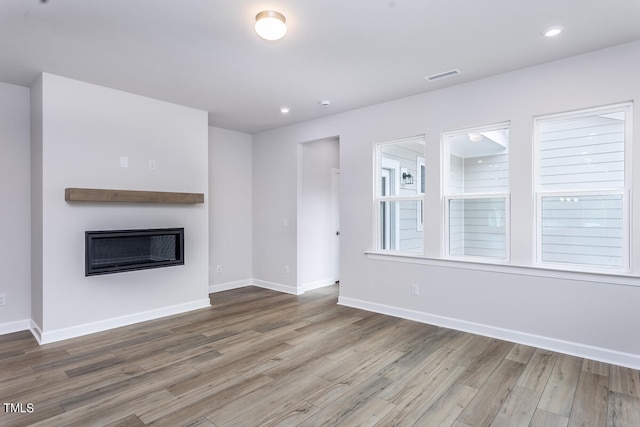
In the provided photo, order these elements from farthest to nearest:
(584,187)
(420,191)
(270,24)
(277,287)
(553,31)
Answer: (277,287)
(420,191)
(584,187)
(553,31)
(270,24)

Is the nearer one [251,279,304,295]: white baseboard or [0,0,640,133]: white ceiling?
[0,0,640,133]: white ceiling

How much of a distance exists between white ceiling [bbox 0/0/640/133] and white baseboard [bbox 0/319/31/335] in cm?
254

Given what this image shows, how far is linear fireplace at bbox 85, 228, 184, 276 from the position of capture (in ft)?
12.1

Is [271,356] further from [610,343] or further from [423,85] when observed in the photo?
[423,85]

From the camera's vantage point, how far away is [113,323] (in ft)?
12.7

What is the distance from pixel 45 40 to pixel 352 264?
12.7ft

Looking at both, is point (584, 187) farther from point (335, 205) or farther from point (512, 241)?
point (335, 205)

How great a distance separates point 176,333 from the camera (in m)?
3.73

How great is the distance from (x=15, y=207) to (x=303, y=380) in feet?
11.7

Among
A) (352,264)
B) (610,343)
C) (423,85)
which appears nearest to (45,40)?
(423,85)

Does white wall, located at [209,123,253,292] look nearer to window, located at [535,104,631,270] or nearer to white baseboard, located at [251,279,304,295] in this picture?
white baseboard, located at [251,279,304,295]

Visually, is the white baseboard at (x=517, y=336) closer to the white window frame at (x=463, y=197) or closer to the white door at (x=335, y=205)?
the white window frame at (x=463, y=197)

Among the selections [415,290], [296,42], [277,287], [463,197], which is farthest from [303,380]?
[277,287]

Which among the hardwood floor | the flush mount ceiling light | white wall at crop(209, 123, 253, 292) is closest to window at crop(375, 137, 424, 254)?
the hardwood floor
